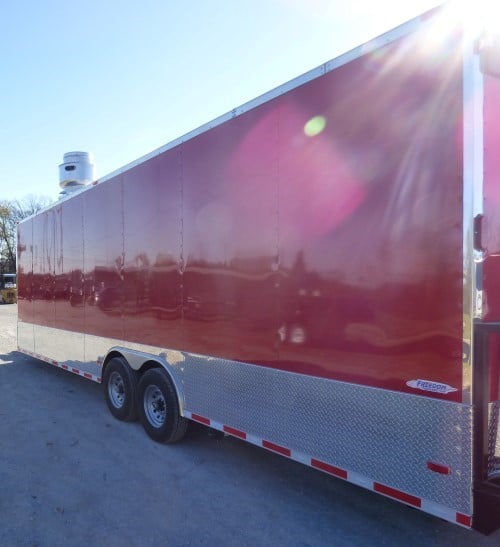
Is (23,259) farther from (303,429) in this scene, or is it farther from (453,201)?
(453,201)

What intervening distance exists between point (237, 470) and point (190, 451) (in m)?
0.69

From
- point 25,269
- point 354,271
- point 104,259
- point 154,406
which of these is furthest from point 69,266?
point 354,271

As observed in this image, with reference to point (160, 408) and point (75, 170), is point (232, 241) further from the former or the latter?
point (75, 170)

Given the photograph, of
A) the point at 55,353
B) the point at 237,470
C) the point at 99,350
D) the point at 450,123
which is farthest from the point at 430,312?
the point at 55,353

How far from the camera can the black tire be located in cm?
527

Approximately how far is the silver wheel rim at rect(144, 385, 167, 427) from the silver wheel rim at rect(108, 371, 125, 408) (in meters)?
0.73

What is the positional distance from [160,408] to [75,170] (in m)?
5.99

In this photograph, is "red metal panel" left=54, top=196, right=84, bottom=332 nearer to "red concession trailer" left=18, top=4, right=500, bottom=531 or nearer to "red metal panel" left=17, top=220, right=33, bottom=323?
"red metal panel" left=17, top=220, right=33, bottom=323

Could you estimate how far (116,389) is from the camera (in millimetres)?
5727

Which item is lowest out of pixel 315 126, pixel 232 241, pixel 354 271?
pixel 354 271

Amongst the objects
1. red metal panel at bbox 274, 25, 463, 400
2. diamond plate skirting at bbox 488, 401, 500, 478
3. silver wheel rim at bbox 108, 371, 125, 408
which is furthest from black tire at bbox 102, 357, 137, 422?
diamond plate skirting at bbox 488, 401, 500, 478

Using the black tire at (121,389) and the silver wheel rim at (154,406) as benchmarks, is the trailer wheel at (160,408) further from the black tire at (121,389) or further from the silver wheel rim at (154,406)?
the black tire at (121,389)

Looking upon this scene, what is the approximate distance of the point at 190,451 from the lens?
457cm

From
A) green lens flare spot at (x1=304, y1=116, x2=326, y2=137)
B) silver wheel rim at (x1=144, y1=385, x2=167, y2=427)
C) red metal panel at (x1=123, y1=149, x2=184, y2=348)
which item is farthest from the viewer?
silver wheel rim at (x1=144, y1=385, x2=167, y2=427)
